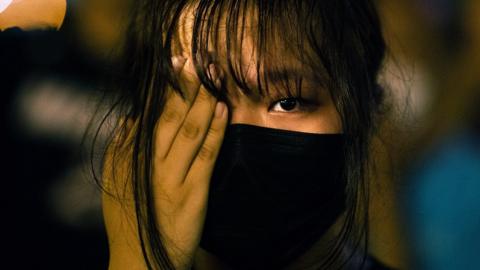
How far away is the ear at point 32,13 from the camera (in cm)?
103

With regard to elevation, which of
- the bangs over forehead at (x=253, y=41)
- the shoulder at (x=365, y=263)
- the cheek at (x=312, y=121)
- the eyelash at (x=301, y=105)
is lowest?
the shoulder at (x=365, y=263)

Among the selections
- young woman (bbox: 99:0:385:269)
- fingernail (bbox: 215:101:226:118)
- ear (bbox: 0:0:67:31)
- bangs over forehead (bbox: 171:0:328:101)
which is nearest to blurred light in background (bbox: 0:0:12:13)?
ear (bbox: 0:0:67:31)

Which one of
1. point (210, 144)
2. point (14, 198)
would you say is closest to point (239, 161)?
point (210, 144)

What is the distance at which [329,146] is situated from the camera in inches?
39.8

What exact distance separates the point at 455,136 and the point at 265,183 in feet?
1.75

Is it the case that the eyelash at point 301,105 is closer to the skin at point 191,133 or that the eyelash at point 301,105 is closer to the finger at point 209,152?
the skin at point 191,133

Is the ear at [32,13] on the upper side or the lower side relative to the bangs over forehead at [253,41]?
upper

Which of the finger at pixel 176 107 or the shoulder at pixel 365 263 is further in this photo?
the shoulder at pixel 365 263

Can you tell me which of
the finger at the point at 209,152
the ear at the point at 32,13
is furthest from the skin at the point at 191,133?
the ear at the point at 32,13

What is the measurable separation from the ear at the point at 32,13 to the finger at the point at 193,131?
1.25 feet

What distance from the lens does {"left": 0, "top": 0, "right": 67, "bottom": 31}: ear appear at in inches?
40.7

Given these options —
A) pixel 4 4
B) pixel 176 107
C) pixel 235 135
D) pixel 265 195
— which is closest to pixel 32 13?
pixel 4 4

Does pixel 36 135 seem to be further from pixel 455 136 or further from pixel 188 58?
pixel 455 136

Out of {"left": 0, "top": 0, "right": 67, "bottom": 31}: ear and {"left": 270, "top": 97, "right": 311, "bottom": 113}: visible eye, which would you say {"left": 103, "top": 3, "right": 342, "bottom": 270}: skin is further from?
{"left": 0, "top": 0, "right": 67, "bottom": 31}: ear
